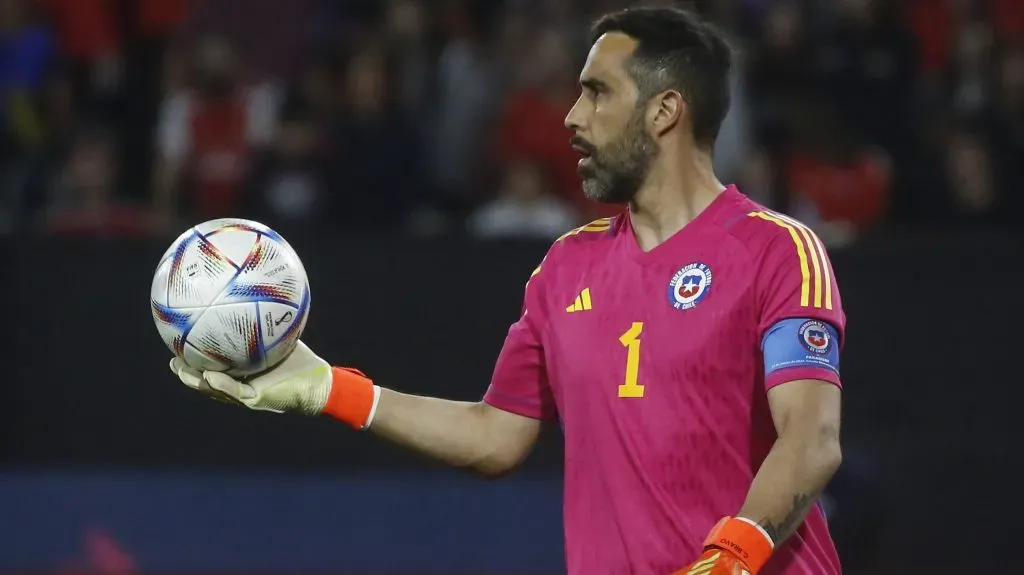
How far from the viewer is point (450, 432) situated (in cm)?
407

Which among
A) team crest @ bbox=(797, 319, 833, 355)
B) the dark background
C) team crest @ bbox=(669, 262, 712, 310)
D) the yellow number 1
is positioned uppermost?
team crest @ bbox=(669, 262, 712, 310)

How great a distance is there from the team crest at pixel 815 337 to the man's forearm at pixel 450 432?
0.98 metres

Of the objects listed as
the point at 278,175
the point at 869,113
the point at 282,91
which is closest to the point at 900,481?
the point at 869,113

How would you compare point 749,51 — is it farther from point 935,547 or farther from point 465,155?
point 935,547

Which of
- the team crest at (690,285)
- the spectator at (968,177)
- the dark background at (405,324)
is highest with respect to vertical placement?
the team crest at (690,285)

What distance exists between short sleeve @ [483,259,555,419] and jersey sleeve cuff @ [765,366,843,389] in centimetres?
84

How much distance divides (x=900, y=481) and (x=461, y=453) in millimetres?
4726

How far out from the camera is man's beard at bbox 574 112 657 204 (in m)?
3.82

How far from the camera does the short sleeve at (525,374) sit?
4074 millimetres

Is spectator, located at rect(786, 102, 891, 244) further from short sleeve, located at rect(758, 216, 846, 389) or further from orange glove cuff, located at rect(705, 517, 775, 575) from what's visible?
orange glove cuff, located at rect(705, 517, 775, 575)

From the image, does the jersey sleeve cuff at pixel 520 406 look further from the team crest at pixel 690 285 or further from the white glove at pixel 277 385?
the team crest at pixel 690 285

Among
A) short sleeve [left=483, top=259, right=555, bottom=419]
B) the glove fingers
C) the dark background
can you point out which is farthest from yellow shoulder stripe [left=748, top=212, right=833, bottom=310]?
the dark background

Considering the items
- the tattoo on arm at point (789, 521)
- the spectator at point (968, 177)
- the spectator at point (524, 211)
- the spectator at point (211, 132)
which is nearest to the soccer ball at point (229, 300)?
the tattoo on arm at point (789, 521)

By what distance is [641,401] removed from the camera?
363 cm
